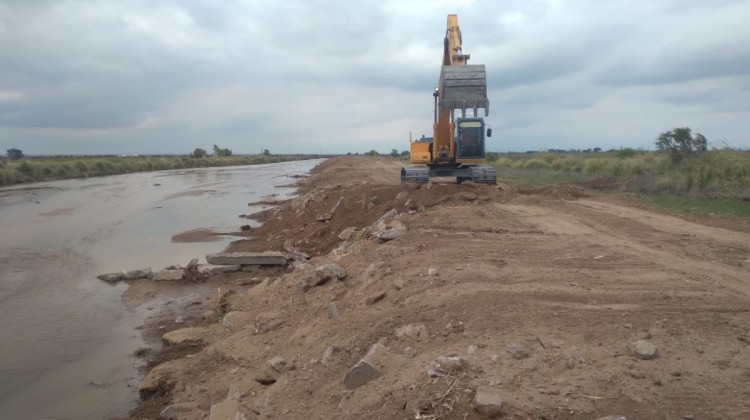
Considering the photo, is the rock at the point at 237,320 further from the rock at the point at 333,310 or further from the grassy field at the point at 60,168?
the grassy field at the point at 60,168

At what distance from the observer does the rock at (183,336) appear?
291 inches

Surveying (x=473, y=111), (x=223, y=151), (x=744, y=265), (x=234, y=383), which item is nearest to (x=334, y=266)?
(x=234, y=383)

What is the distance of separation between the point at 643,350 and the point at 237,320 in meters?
5.54

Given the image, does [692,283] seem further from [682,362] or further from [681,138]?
[681,138]

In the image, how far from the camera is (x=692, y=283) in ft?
19.5

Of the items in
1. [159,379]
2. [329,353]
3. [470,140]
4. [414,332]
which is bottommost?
[159,379]

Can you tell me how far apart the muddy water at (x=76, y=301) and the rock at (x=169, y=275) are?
737 millimetres

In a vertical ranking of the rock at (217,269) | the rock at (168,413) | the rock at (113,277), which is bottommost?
the rock at (113,277)

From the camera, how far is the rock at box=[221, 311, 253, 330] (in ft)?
24.3

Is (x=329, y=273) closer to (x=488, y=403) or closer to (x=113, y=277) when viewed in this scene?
(x=488, y=403)

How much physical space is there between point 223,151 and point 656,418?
489ft

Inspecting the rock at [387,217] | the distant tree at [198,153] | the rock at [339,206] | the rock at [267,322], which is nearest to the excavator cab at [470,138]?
the rock at [339,206]

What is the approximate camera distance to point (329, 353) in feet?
16.8

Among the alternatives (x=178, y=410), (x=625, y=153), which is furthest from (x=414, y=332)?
(x=625, y=153)
